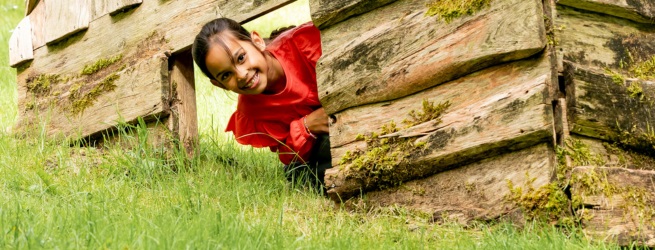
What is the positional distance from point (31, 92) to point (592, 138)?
11.9 ft

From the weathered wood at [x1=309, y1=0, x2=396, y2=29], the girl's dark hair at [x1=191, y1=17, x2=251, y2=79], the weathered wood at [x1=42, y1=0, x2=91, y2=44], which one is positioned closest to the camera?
the weathered wood at [x1=309, y1=0, x2=396, y2=29]

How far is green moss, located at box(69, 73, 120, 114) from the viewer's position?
4602 mm

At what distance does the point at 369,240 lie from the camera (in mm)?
2979

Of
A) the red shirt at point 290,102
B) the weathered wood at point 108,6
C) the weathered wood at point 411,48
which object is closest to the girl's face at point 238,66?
the red shirt at point 290,102

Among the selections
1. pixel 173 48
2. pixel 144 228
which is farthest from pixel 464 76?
pixel 173 48

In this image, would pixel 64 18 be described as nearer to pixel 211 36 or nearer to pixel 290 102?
pixel 211 36

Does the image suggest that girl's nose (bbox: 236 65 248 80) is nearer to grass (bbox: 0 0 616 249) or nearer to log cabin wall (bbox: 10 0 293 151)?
log cabin wall (bbox: 10 0 293 151)

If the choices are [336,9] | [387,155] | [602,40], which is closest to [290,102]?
[336,9]

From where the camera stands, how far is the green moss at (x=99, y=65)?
4623 millimetres

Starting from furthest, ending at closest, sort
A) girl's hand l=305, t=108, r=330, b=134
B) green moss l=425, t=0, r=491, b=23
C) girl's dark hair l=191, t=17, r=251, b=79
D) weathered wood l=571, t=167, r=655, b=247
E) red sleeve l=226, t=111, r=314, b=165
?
red sleeve l=226, t=111, r=314, b=165, girl's hand l=305, t=108, r=330, b=134, girl's dark hair l=191, t=17, r=251, b=79, green moss l=425, t=0, r=491, b=23, weathered wood l=571, t=167, r=655, b=247

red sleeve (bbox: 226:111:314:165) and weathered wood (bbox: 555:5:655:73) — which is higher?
weathered wood (bbox: 555:5:655:73)

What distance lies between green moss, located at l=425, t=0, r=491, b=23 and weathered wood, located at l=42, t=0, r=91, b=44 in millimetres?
2439

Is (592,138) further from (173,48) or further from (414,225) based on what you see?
(173,48)

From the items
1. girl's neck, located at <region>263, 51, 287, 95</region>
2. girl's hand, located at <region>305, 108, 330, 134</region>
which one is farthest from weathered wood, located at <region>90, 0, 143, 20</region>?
girl's hand, located at <region>305, 108, 330, 134</region>
